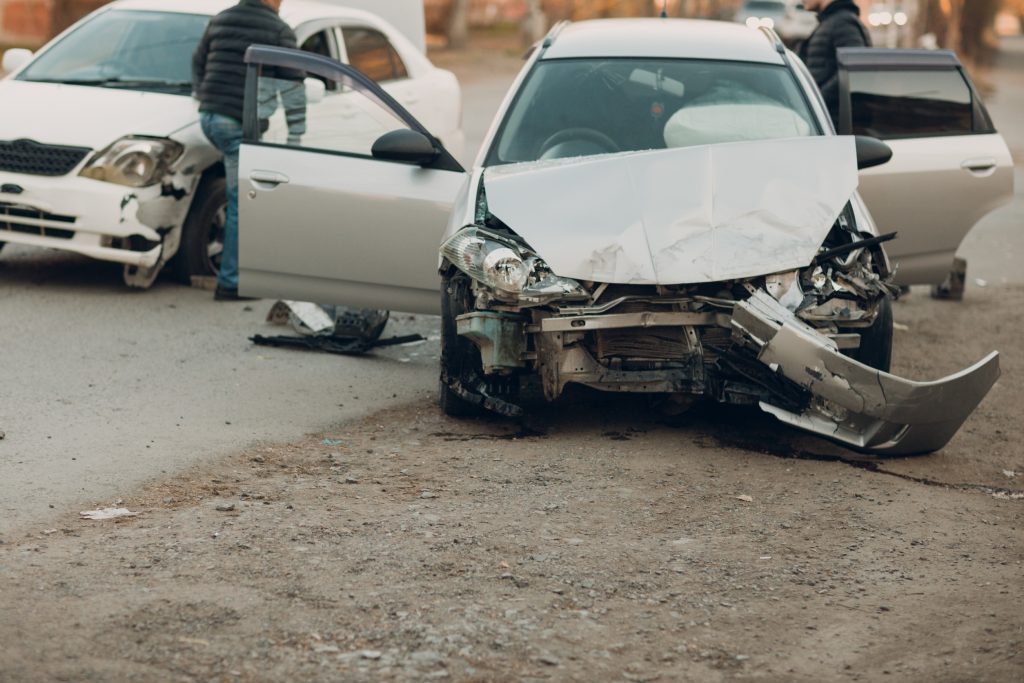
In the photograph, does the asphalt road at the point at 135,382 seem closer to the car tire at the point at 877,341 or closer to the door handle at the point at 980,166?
the car tire at the point at 877,341

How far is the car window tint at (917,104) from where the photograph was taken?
8672 millimetres

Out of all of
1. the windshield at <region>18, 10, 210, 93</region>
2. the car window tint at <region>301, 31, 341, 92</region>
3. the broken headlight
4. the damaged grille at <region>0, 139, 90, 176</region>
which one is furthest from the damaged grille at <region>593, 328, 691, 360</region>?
the car window tint at <region>301, 31, 341, 92</region>

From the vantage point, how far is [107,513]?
5.04 m

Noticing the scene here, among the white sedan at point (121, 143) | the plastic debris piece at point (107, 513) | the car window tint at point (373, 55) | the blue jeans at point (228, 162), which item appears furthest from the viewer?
the car window tint at point (373, 55)

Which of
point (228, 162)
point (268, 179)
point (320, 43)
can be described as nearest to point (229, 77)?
point (228, 162)

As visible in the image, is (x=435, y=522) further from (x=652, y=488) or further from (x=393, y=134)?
(x=393, y=134)

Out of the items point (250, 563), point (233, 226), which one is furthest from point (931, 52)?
point (250, 563)

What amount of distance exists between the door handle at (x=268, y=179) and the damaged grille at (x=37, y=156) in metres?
2.01

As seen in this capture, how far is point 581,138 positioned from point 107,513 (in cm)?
302

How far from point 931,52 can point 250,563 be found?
19.4 feet

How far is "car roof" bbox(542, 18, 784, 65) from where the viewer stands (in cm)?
742

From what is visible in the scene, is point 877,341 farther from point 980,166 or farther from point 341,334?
point 341,334

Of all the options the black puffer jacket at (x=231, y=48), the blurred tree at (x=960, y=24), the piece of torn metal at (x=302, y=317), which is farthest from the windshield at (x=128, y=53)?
the blurred tree at (x=960, y=24)

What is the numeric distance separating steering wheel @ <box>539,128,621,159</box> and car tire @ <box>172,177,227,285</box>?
3121mm
